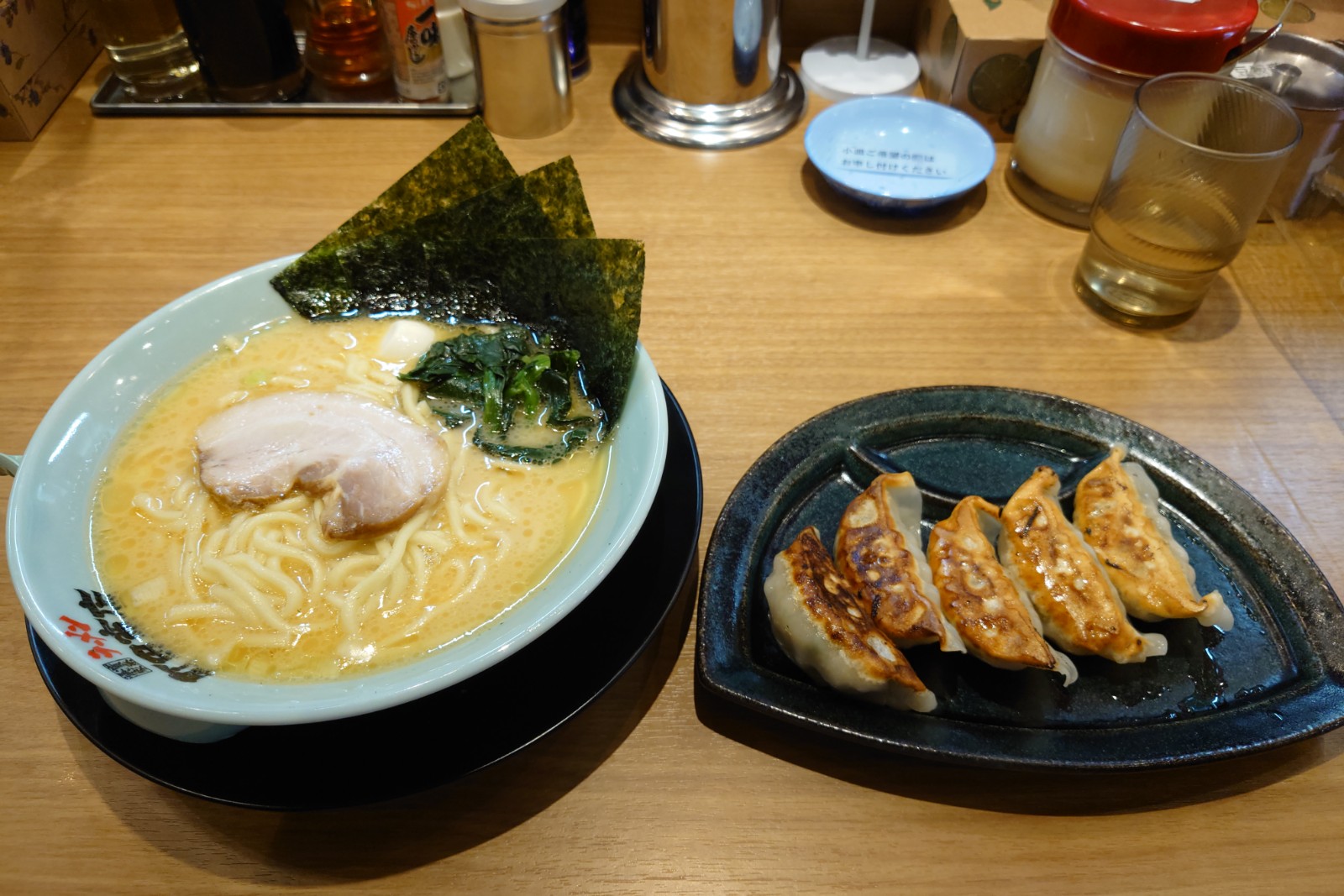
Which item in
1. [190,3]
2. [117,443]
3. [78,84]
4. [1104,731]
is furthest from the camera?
[78,84]

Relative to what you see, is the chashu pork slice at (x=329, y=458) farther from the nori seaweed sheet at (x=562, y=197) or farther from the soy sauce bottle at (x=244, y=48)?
the soy sauce bottle at (x=244, y=48)

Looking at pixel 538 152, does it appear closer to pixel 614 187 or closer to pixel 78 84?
pixel 614 187

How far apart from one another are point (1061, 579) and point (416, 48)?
175 cm

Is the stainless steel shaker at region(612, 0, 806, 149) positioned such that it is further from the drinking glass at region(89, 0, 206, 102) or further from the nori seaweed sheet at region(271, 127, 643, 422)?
the drinking glass at region(89, 0, 206, 102)

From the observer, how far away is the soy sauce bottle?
1.90 m

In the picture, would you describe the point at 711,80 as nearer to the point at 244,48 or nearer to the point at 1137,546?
the point at 244,48

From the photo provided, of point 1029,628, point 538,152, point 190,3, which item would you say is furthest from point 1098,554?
point 190,3

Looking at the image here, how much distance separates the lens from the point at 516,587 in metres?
1.06

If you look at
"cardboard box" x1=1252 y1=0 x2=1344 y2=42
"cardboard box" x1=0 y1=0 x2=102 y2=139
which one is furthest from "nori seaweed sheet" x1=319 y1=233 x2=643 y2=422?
"cardboard box" x1=1252 y1=0 x2=1344 y2=42

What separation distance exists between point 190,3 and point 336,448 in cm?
132

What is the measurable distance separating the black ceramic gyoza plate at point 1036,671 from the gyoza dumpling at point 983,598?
0.05 metres

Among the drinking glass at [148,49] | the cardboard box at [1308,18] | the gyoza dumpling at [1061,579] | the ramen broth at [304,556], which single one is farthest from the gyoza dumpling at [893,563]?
the drinking glass at [148,49]

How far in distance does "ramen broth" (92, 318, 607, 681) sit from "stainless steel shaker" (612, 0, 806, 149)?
112 centimetres

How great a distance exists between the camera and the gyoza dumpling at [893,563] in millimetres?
1074
